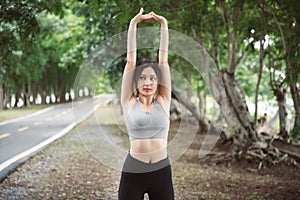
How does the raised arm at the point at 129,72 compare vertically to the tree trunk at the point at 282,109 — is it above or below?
above

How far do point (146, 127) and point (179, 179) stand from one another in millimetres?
4798

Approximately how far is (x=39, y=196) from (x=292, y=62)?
427cm

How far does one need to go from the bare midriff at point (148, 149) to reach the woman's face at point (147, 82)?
1.03 feet

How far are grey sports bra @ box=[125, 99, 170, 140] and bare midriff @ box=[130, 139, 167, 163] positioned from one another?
0.03 m

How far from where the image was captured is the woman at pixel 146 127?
2.53 meters

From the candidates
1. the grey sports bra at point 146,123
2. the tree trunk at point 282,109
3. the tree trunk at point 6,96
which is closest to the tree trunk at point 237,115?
the tree trunk at point 282,109

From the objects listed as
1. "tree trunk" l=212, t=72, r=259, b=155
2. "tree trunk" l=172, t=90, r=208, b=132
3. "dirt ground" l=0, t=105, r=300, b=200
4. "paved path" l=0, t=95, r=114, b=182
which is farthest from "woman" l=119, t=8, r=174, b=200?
"tree trunk" l=172, t=90, r=208, b=132

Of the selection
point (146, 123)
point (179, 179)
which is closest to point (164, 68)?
point (146, 123)

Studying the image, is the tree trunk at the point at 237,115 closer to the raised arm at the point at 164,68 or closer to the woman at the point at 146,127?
the raised arm at the point at 164,68

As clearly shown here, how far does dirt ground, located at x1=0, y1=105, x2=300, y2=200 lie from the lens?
5.95 metres

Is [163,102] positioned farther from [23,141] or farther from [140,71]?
[23,141]

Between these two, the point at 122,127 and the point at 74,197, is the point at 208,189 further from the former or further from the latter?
the point at 122,127

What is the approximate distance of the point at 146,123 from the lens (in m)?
2.50

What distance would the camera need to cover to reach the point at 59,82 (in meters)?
38.4
